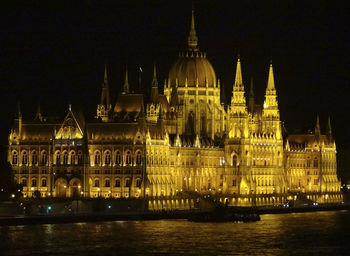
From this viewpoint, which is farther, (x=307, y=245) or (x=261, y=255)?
(x=307, y=245)

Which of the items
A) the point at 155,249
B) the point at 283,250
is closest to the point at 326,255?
the point at 283,250

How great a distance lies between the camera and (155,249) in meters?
191

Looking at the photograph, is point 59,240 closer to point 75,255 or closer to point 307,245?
point 75,255

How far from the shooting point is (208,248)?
192 m

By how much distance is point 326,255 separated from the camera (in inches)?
7397

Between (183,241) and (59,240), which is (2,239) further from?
(183,241)

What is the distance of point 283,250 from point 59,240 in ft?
82.4

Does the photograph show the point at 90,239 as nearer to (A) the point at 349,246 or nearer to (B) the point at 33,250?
(B) the point at 33,250

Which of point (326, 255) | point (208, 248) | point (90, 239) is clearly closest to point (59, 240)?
point (90, 239)

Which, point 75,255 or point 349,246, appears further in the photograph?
point 349,246

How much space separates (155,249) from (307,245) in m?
18.7

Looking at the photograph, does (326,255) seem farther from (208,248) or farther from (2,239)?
(2,239)

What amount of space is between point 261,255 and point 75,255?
19.4m

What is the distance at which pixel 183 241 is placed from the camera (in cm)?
19888
